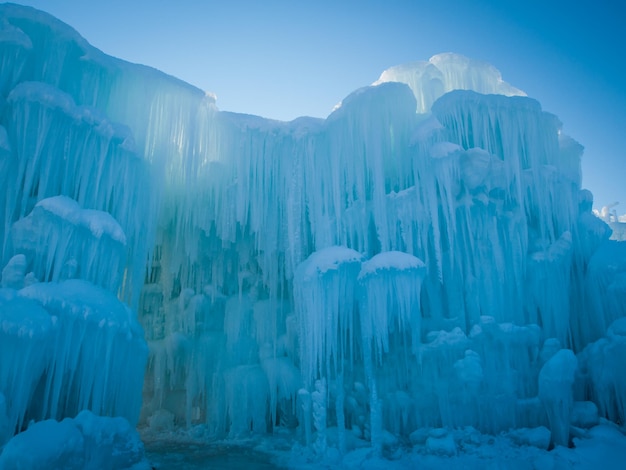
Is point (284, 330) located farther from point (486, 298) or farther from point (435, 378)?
point (486, 298)

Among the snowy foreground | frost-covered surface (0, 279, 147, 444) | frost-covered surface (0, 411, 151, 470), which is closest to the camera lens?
frost-covered surface (0, 411, 151, 470)

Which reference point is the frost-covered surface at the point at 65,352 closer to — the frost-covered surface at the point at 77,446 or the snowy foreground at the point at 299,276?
the snowy foreground at the point at 299,276

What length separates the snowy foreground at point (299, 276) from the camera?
8.59m

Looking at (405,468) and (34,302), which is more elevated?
(34,302)

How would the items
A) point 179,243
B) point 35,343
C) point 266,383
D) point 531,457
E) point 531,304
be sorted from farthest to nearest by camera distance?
point 179,243, point 266,383, point 531,304, point 531,457, point 35,343

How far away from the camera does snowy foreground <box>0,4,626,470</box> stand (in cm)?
859

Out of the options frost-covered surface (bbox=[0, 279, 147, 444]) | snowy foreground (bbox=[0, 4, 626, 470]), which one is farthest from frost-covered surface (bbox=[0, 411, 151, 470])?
frost-covered surface (bbox=[0, 279, 147, 444])

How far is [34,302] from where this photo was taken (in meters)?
7.50

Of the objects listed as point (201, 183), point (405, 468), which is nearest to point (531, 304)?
point (405, 468)

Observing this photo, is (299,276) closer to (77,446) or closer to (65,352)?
(65,352)

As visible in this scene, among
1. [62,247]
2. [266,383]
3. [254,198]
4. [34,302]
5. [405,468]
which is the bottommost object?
[405,468]

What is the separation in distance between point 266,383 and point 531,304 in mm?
7888

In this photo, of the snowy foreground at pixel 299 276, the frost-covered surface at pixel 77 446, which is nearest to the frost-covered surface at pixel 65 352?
the snowy foreground at pixel 299 276

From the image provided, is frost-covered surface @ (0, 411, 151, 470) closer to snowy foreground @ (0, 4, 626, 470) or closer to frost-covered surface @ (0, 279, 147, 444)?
snowy foreground @ (0, 4, 626, 470)
